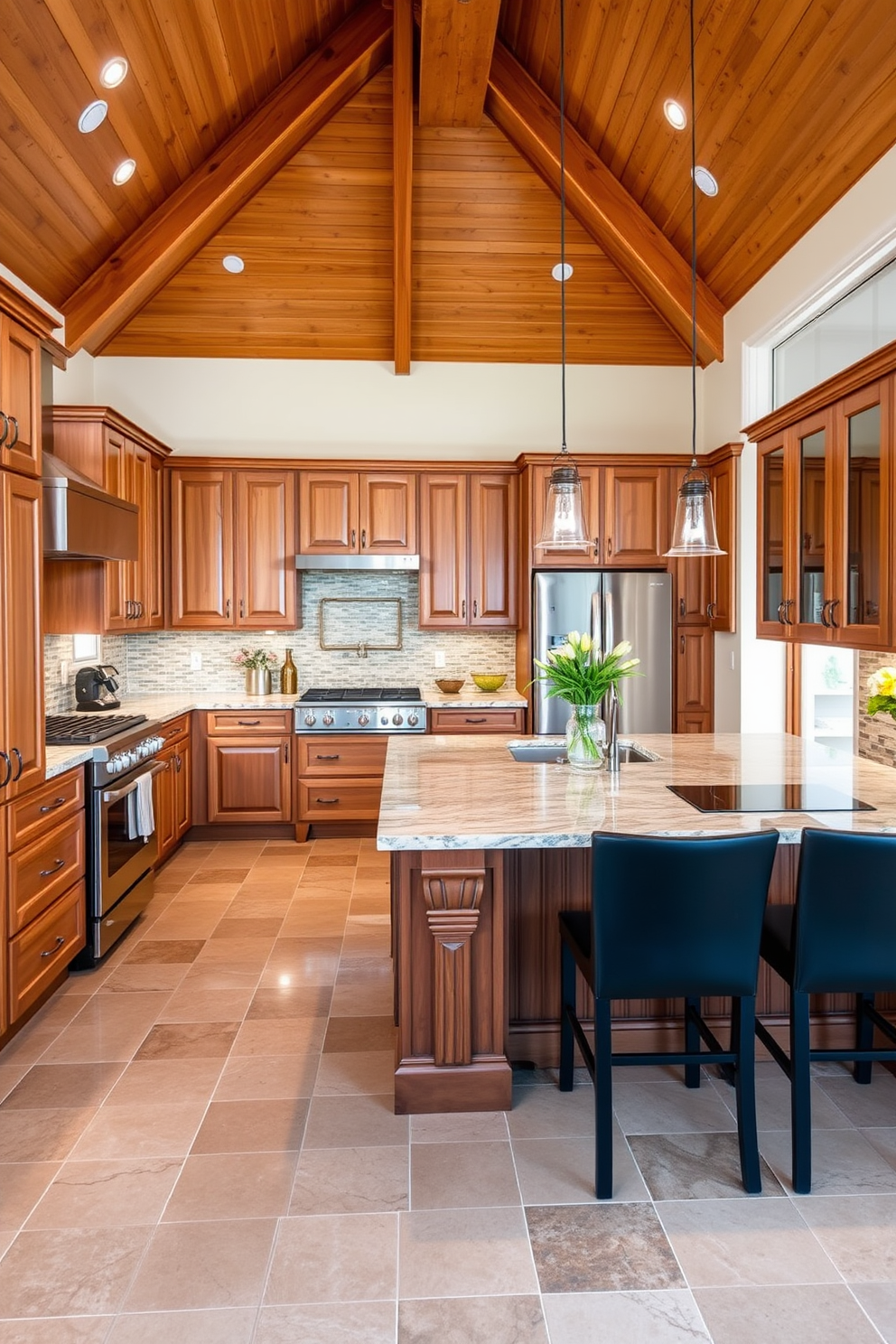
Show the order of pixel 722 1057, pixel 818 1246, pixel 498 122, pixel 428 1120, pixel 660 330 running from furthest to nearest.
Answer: pixel 660 330 → pixel 498 122 → pixel 428 1120 → pixel 722 1057 → pixel 818 1246

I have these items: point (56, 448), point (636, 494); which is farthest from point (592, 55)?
point (56, 448)

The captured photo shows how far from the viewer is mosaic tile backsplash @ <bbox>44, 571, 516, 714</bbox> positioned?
6242 mm

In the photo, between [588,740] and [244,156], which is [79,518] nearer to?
[588,740]

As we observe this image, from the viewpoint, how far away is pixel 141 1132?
97.7 inches

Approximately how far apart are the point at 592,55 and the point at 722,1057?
15.6ft

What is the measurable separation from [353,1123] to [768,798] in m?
1.53

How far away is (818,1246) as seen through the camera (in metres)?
1.99

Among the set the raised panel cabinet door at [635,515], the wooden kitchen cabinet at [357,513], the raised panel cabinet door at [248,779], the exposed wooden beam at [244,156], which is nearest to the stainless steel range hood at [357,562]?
the wooden kitchen cabinet at [357,513]

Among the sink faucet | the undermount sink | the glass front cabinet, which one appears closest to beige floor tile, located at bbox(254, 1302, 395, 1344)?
the sink faucet

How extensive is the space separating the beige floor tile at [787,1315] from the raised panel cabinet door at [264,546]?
4.74 meters

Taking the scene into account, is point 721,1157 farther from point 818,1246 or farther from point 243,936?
point 243,936

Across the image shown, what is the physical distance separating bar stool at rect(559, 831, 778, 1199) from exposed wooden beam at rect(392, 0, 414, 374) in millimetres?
4287

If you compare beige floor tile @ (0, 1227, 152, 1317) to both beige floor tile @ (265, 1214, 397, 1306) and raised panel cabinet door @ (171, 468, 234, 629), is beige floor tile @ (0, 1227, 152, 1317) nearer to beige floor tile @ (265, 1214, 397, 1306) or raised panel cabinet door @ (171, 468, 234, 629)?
beige floor tile @ (265, 1214, 397, 1306)

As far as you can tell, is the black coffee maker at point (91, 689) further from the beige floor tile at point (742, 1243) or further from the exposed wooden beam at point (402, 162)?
the beige floor tile at point (742, 1243)
